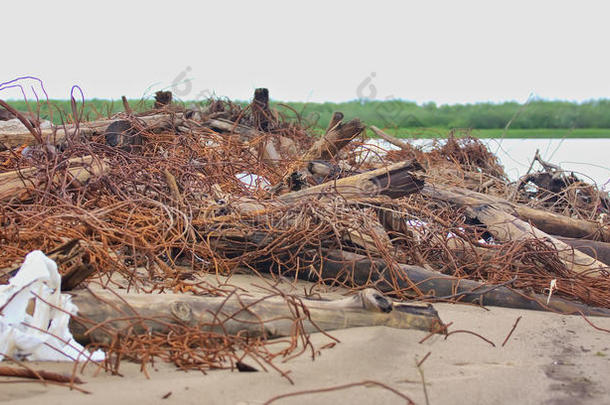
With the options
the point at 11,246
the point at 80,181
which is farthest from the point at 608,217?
the point at 11,246

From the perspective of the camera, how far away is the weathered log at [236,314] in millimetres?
2451

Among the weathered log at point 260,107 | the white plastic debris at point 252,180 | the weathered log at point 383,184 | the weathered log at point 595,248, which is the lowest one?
the weathered log at point 595,248

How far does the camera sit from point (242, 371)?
227 cm

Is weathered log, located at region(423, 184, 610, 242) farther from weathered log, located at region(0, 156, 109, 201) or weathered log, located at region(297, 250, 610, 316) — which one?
weathered log, located at region(0, 156, 109, 201)

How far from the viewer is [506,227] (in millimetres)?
4797

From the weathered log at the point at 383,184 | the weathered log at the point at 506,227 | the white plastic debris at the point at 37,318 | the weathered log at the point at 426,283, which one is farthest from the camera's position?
the weathered log at the point at 506,227

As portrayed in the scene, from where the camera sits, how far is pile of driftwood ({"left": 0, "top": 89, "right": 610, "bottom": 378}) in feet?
8.30

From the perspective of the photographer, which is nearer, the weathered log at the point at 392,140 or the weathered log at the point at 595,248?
the weathered log at the point at 595,248

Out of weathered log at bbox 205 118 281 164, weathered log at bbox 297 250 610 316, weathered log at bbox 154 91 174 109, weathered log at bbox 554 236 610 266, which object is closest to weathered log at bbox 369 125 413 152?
weathered log at bbox 205 118 281 164

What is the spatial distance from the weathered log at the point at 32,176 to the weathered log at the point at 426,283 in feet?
4.93

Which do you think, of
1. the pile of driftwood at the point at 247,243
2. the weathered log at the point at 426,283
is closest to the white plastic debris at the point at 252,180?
the pile of driftwood at the point at 247,243

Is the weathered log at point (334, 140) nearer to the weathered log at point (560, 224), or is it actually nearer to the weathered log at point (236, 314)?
the weathered log at point (560, 224)

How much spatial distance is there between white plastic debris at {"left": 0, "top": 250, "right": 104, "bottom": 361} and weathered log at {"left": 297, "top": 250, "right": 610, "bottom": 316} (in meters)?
1.51

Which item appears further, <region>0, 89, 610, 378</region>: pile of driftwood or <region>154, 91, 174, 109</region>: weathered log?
<region>154, 91, 174, 109</region>: weathered log
